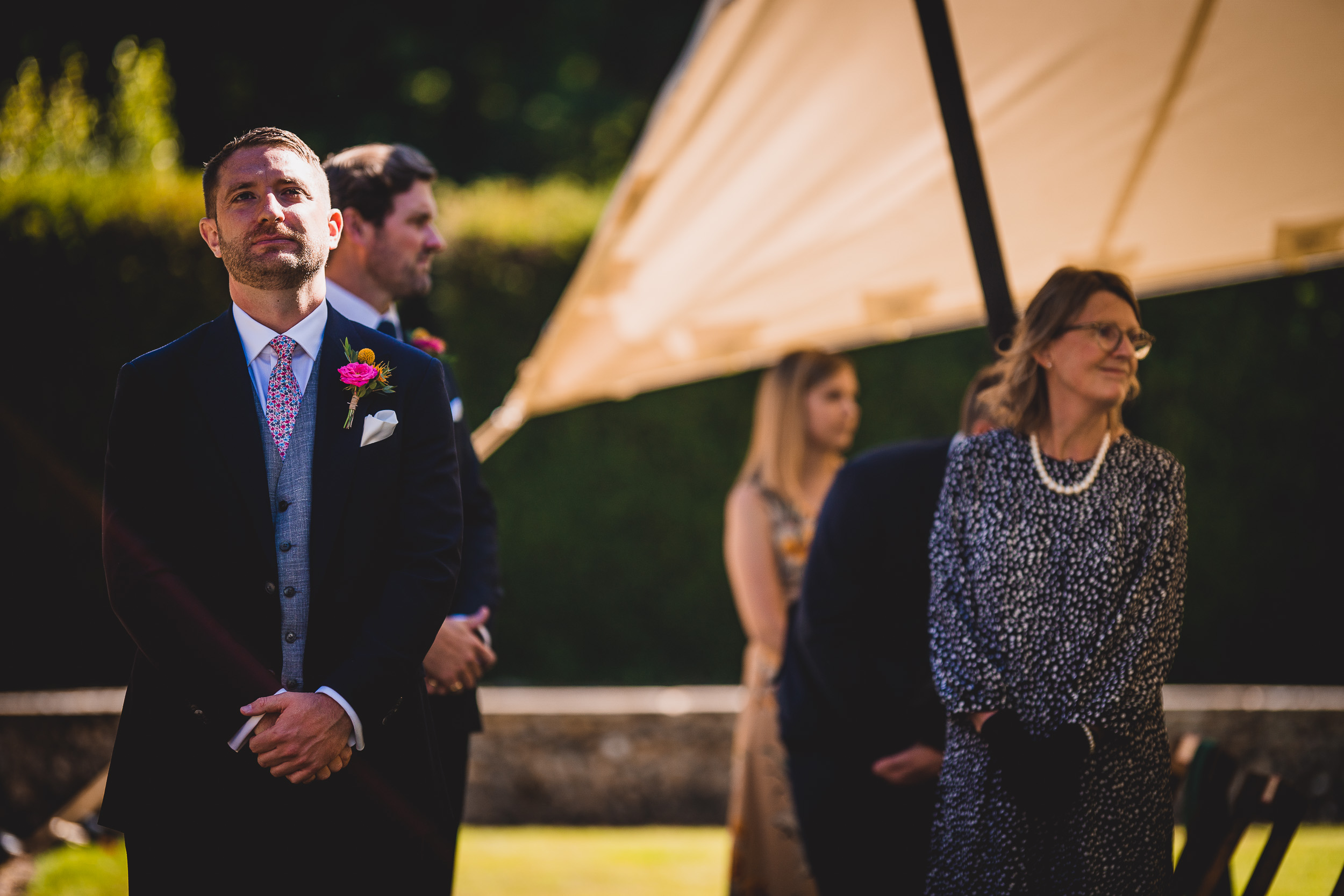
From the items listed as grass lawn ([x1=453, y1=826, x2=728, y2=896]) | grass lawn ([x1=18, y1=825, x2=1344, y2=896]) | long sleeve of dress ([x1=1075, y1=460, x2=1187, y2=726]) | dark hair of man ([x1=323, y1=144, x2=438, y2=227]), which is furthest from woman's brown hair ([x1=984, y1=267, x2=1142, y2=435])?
grass lawn ([x1=18, y1=825, x2=1344, y2=896])

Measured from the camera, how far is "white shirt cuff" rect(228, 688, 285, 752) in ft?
5.31

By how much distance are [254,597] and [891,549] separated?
1.53 m

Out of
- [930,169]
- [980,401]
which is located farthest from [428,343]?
[930,169]

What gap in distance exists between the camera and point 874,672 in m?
2.70

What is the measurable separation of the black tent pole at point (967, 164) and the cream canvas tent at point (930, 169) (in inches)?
0.7

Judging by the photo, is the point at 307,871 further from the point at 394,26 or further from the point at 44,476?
the point at 394,26

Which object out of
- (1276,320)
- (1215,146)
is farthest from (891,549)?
(1276,320)

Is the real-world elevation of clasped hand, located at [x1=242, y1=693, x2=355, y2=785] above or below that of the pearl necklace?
below

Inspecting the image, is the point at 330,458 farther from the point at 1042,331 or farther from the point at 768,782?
the point at 768,782

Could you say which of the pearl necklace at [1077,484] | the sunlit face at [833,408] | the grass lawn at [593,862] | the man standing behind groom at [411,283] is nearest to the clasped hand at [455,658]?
the man standing behind groom at [411,283]

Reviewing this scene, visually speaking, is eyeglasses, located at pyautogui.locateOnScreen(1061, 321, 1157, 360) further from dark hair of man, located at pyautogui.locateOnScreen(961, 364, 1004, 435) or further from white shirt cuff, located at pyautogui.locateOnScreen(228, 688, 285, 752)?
white shirt cuff, located at pyautogui.locateOnScreen(228, 688, 285, 752)

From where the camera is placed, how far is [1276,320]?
726cm

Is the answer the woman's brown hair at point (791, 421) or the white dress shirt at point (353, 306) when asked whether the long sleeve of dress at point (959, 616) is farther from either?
the woman's brown hair at point (791, 421)

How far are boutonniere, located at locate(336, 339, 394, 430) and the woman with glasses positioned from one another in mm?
1233
